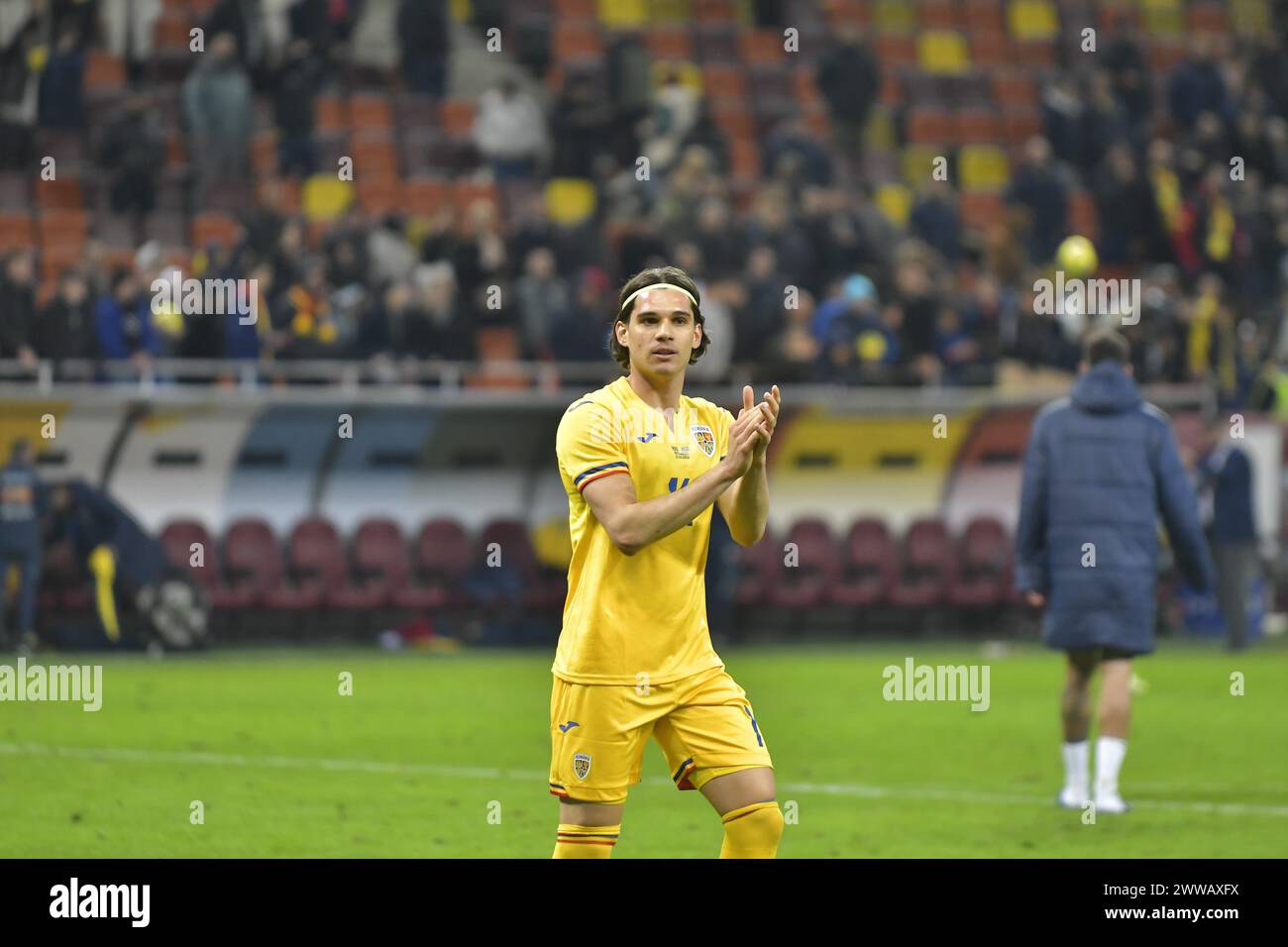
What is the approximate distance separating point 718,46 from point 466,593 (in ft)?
32.6

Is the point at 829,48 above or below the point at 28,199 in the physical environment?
above

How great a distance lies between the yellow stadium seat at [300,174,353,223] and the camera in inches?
967

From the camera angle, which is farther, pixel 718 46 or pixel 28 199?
pixel 718 46

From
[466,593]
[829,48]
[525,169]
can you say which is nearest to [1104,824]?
[466,593]

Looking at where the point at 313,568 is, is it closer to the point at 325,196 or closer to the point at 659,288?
the point at 325,196

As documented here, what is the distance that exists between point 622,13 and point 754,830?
2265 centimetres

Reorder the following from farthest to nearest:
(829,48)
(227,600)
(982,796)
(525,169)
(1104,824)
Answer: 1. (829,48)
2. (525,169)
3. (227,600)
4. (982,796)
5. (1104,824)

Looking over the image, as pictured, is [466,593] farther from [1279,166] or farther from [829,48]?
[1279,166]

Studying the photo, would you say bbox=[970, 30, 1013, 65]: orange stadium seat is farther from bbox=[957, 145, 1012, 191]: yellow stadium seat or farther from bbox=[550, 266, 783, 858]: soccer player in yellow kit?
bbox=[550, 266, 783, 858]: soccer player in yellow kit

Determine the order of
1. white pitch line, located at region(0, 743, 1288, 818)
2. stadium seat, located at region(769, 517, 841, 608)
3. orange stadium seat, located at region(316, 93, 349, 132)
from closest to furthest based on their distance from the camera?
white pitch line, located at region(0, 743, 1288, 818) → stadium seat, located at region(769, 517, 841, 608) → orange stadium seat, located at region(316, 93, 349, 132)

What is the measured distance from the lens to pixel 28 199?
76.7 ft

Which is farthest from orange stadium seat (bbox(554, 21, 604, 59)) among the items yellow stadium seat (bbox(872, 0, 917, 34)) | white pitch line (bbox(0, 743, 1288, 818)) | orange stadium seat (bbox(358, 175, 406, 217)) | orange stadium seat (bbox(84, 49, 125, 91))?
white pitch line (bbox(0, 743, 1288, 818))

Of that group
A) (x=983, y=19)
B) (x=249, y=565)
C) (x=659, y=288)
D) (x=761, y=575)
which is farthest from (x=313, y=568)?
(x=659, y=288)

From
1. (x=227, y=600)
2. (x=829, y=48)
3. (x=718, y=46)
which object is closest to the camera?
(x=227, y=600)
